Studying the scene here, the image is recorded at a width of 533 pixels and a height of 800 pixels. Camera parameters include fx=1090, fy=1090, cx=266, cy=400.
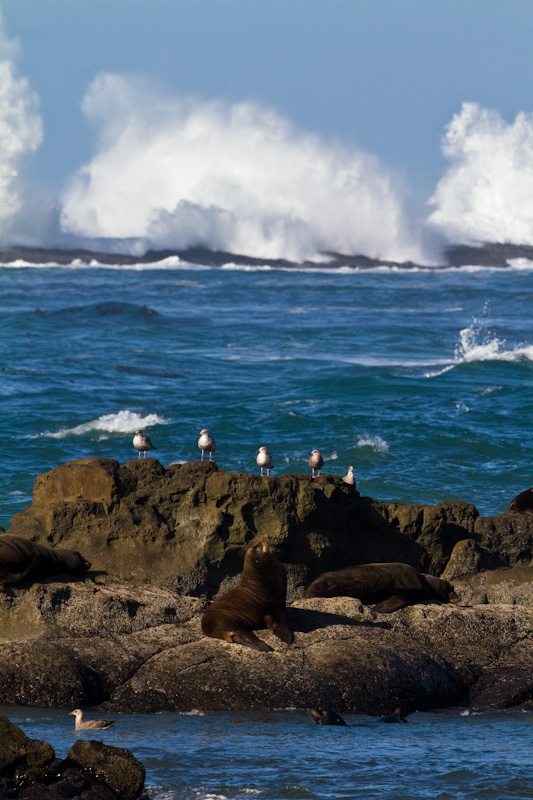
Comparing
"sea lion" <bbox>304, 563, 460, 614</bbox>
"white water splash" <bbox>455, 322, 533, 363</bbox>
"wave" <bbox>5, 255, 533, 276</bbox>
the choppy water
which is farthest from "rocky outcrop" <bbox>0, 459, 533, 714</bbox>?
"wave" <bbox>5, 255, 533, 276</bbox>

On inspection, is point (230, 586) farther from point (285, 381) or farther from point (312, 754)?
point (285, 381)

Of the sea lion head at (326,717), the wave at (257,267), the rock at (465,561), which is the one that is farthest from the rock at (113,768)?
the wave at (257,267)

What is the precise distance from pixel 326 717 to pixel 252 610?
4.73ft

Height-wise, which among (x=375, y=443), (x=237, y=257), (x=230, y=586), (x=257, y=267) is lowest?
(x=230, y=586)

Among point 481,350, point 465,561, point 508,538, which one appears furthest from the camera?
point 481,350

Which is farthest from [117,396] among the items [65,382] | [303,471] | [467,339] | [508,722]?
[508,722]

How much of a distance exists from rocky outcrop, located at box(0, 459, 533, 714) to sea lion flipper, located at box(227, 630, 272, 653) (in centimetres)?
8

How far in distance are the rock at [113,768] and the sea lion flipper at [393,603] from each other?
4.07 meters

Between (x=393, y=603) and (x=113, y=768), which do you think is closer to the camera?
(x=113, y=768)

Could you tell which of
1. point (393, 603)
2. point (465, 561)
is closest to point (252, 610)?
point (393, 603)

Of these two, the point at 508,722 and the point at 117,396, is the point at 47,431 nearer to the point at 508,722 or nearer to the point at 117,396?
the point at 117,396

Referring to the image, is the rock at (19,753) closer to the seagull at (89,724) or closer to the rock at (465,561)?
the seagull at (89,724)

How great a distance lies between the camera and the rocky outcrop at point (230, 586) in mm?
8641

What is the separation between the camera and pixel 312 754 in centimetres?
744
